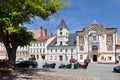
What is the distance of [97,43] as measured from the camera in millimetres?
83750

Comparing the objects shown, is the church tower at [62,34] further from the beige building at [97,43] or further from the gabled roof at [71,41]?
the beige building at [97,43]

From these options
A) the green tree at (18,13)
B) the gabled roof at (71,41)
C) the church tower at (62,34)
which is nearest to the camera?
the green tree at (18,13)

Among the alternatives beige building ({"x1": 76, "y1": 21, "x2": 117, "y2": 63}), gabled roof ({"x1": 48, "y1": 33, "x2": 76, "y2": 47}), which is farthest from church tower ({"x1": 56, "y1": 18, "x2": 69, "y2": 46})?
beige building ({"x1": 76, "y1": 21, "x2": 117, "y2": 63})

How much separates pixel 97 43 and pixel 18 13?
5885 cm

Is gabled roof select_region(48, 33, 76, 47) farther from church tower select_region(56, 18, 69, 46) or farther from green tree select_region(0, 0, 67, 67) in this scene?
green tree select_region(0, 0, 67, 67)

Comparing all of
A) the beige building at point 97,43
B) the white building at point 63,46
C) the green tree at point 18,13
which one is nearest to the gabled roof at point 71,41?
the white building at point 63,46

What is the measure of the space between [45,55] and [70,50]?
1167 centimetres

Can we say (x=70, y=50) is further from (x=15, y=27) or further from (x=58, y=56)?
(x=15, y=27)

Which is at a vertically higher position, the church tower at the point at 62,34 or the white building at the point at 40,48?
the church tower at the point at 62,34

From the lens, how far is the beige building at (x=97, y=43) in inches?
3189

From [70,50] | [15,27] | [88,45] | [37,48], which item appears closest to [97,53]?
[88,45]

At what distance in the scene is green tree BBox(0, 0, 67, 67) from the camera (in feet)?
89.3

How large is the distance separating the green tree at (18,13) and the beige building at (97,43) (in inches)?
2064

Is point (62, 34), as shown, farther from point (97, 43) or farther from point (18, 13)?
point (18, 13)
